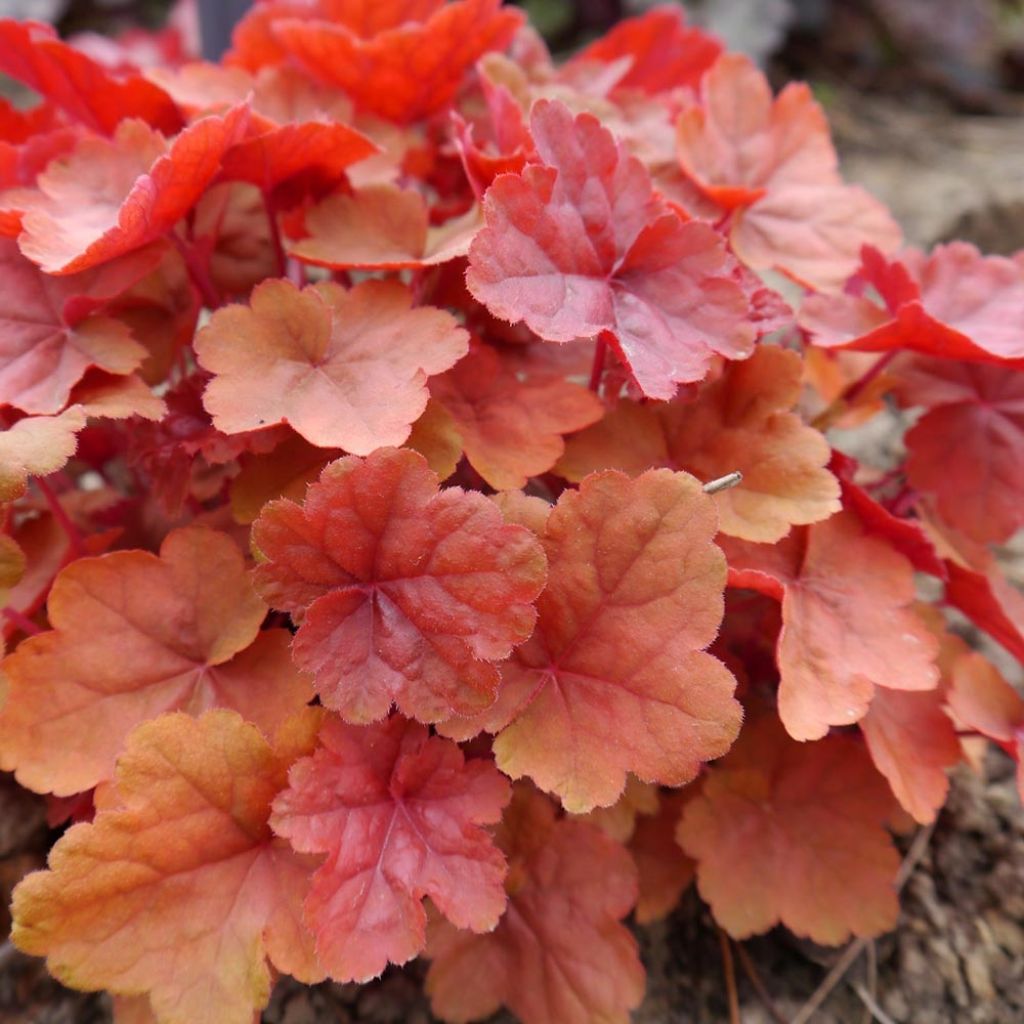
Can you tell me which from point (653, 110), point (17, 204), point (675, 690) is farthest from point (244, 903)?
point (653, 110)

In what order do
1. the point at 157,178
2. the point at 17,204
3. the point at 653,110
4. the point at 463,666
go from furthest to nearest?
1. the point at 653,110
2. the point at 17,204
3. the point at 157,178
4. the point at 463,666

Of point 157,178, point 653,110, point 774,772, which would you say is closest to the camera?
point 157,178

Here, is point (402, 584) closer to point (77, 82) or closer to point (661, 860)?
point (661, 860)

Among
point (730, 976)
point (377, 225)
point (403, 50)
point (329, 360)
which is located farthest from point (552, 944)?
point (403, 50)

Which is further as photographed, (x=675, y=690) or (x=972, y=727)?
(x=972, y=727)

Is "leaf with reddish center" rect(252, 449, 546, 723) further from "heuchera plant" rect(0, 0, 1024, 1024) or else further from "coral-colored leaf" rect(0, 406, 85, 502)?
"coral-colored leaf" rect(0, 406, 85, 502)

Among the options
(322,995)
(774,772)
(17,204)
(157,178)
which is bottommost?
(322,995)

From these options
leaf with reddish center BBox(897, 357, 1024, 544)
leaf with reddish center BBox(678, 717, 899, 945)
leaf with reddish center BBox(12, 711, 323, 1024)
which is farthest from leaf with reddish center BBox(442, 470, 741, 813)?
leaf with reddish center BBox(897, 357, 1024, 544)

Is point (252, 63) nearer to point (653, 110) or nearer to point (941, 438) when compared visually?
point (653, 110)
